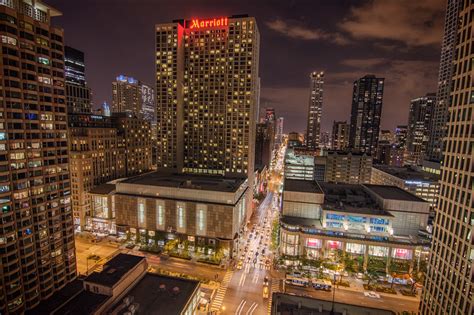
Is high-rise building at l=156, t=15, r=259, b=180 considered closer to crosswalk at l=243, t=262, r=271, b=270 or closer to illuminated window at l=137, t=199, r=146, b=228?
illuminated window at l=137, t=199, r=146, b=228

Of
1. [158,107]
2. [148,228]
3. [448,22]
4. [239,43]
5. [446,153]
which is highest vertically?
[448,22]

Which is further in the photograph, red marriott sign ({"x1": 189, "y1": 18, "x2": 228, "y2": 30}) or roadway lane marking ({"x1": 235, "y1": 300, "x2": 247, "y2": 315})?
red marriott sign ({"x1": 189, "y1": 18, "x2": 228, "y2": 30})

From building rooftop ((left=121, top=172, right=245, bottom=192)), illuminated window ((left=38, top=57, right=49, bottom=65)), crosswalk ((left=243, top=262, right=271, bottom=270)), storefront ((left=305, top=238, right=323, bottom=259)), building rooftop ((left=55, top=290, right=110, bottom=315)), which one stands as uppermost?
illuminated window ((left=38, top=57, right=49, bottom=65))

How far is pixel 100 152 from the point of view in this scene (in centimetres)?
11856

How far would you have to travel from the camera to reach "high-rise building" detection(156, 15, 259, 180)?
122 m

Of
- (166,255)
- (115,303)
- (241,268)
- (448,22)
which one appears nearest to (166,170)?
(166,255)

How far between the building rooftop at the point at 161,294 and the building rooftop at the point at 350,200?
65.2 m

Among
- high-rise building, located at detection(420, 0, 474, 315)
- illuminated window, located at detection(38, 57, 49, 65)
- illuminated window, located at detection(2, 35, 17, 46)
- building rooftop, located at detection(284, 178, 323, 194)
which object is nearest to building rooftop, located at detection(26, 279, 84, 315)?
illuminated window, located at detection(38, 57, 49, 65)

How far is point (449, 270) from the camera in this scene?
49594 millimetres

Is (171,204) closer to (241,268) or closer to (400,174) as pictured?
(241,268)

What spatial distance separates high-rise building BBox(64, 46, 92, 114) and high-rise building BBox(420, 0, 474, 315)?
197 m

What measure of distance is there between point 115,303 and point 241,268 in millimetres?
46451

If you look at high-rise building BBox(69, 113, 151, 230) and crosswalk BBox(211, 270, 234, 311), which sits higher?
high-rise building BBox(69, 113, 151, 230)

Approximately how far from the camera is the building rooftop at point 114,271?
4956 cm
